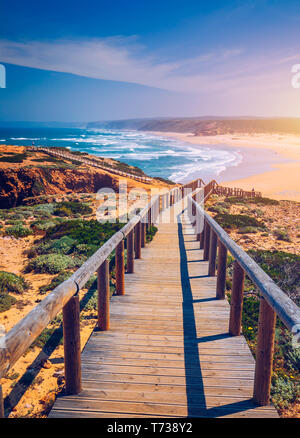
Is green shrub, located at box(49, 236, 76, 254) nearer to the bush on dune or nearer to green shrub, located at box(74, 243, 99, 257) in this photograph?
green shrub, located at box(74, 243, 99, 257)

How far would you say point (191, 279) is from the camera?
5.60 meters

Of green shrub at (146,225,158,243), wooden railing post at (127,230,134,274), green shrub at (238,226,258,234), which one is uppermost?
wooden railing post at (127,230,134,274)

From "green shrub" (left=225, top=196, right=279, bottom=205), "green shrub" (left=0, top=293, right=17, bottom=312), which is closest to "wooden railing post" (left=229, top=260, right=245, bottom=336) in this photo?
"green shrub" (left=0, top=293, right=17, bottom=312)

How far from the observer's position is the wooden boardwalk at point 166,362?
2557mm

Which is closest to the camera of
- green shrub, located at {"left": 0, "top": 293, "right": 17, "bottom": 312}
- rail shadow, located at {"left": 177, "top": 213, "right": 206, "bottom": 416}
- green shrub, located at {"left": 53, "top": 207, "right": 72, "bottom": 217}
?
rail shadow, located at {"left": 177, "top": 213, "right": 206, "bottom": 416}

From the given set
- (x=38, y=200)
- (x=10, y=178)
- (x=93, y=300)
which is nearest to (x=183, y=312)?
(x=93, y=300)

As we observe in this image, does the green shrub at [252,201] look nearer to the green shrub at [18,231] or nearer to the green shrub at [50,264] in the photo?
the green shrub at [18,231]

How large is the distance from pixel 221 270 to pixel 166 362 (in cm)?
171

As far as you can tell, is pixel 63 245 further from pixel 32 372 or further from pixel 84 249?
pixel 32 372

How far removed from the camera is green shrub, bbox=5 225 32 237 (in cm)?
1018

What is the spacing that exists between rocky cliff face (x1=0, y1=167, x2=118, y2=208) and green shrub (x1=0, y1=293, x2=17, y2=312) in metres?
16.2

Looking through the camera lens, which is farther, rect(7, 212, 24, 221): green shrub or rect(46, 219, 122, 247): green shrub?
rect(7, 212, 24, 221): green shrub

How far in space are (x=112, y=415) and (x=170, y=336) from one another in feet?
4.32
